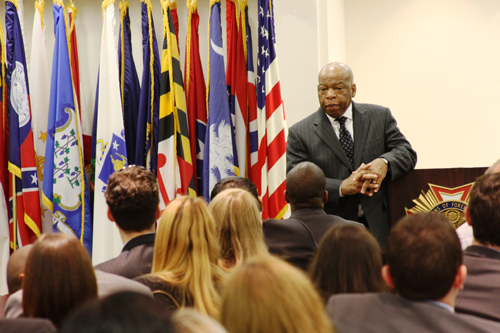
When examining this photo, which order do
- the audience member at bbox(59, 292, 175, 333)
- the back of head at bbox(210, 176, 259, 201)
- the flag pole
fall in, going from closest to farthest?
the audience member at bbox(59, 292, 175, 333) < the back of head at bbox(210, 176, 259, 201) < the flag pole

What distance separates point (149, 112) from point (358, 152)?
1.83 m

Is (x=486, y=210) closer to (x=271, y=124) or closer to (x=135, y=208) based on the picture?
(x=135, y=208)

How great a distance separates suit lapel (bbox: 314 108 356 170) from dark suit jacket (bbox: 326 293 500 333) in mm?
1939

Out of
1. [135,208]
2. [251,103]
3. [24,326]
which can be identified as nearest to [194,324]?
[24,326]

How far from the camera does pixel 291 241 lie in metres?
2.41

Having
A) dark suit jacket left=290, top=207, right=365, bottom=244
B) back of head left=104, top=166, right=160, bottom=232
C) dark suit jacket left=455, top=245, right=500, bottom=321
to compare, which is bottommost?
dark suit jacket left=455, top=245, right=500, bottom=321

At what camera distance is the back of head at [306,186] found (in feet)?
8.58

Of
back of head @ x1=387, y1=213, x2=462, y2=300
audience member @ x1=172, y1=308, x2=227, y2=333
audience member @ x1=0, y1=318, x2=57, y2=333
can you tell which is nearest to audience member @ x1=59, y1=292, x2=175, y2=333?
audience member @ x1=172, y1=308, x2=227, y2=333

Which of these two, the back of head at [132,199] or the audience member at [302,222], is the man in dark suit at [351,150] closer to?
the audience member at [302,222]

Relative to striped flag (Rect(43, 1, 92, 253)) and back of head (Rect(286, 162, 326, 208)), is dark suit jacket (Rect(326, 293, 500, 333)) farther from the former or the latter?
striped flag (Rect(43, 1, 92, 253))

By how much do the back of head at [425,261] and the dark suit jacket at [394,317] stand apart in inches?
1.5

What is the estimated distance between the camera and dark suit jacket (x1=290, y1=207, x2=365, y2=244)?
2446mm

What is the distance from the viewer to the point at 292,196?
8.69 feet

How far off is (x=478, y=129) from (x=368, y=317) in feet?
13.4
